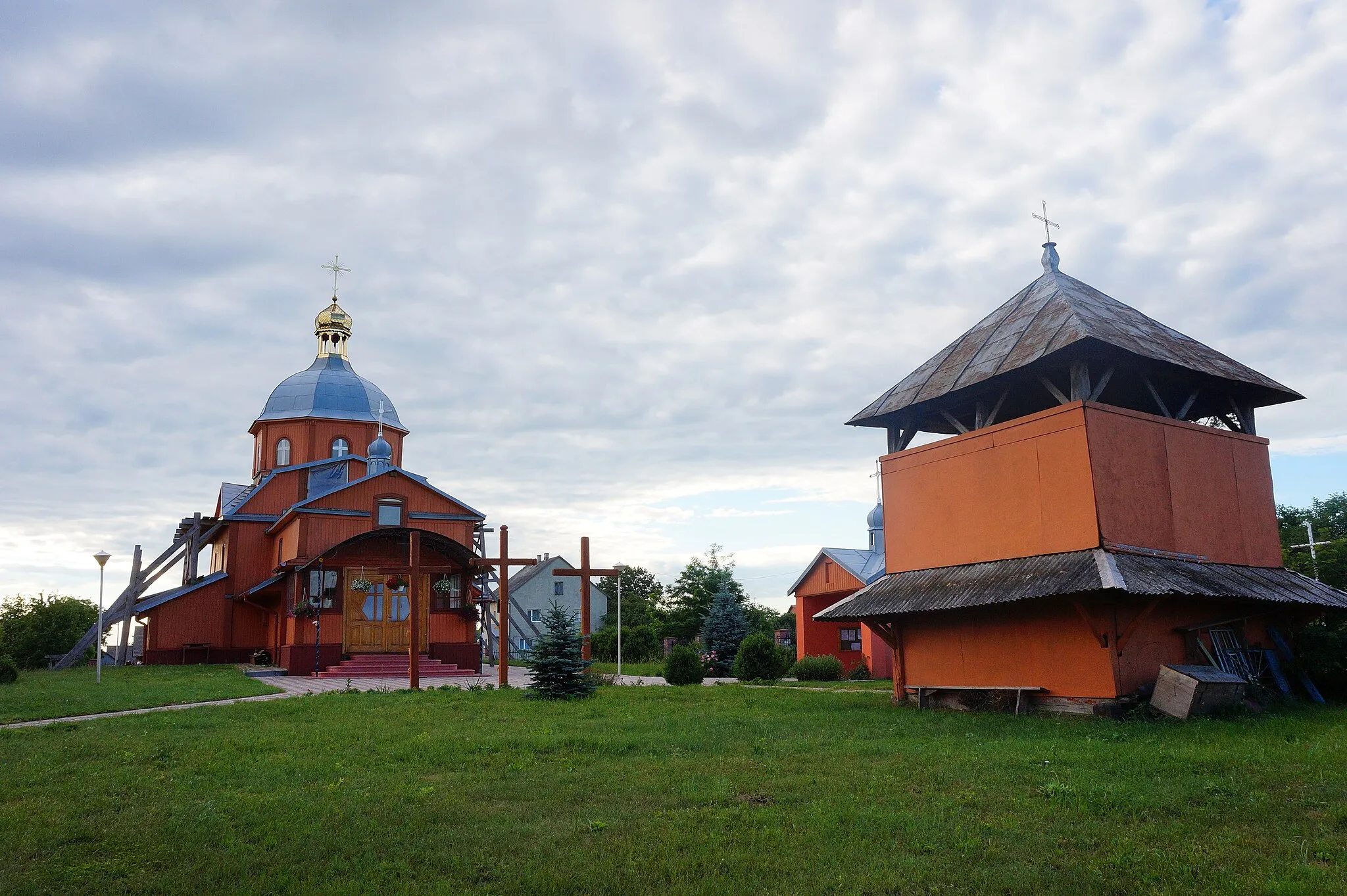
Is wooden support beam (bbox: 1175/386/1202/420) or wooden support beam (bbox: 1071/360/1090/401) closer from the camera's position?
wooden support beam (bbox: 1071/360/1090/401)

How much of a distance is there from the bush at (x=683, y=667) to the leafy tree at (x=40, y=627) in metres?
28.0

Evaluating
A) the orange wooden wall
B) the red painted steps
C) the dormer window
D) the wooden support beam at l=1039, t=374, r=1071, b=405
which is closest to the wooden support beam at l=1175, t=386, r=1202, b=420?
the orange wooden wall

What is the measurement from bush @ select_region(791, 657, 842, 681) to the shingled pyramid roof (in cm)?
1253

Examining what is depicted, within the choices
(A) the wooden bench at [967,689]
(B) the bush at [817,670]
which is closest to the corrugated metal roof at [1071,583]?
(A) the wooden bench at [967,689]

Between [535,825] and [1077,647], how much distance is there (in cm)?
943

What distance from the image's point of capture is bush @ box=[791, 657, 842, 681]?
93.9 feet

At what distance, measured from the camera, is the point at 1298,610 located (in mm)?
15711

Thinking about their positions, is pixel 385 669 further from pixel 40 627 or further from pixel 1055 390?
pixel 40 627

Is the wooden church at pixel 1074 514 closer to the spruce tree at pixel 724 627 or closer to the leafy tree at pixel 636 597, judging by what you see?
the spruce tree at pixel 724 627

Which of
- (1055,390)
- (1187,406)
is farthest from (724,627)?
(1055,390)

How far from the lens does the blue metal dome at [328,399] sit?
3541 cm

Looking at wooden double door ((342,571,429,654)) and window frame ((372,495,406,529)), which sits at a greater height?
window frame ((372,495,406,529))

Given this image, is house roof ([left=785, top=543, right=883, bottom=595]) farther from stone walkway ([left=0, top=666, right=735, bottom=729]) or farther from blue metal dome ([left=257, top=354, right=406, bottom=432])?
blue metal dome ([left=257, top=354, right=406, bottom=432])

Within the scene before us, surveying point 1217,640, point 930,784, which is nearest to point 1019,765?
point 930,784
